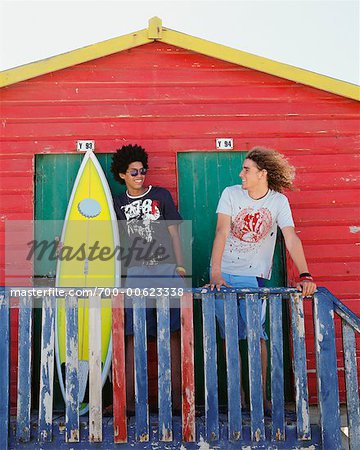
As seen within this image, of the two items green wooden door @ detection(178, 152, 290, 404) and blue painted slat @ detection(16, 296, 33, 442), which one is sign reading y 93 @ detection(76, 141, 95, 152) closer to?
green wooden door @ detection(178, 152, 290, 404)

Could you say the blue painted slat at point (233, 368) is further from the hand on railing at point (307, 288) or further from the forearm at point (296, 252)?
the forearm at point (296, 252)

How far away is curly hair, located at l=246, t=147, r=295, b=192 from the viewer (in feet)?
14.8

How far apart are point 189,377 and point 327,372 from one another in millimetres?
980

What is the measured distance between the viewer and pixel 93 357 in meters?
3.87

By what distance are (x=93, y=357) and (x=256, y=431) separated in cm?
124

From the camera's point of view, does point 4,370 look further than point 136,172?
No

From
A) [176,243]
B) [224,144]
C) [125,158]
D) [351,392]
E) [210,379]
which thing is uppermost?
[224,144]

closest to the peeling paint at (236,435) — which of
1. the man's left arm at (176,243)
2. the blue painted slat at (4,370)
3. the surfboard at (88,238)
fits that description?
the man's left arm at (176,243)

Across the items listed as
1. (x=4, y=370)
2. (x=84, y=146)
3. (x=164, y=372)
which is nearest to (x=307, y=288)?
(x=164, y=372)

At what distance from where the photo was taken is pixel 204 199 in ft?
17.6

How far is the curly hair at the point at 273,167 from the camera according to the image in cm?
451

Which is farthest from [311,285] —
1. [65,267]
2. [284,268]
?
[65,267]

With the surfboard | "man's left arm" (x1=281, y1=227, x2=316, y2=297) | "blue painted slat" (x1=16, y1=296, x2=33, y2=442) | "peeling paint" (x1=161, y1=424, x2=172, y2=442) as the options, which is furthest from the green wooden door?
"blue painted slat" (x1=16, y1=296, x2=33, y2=442)

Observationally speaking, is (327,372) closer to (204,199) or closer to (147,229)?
(147,229)
